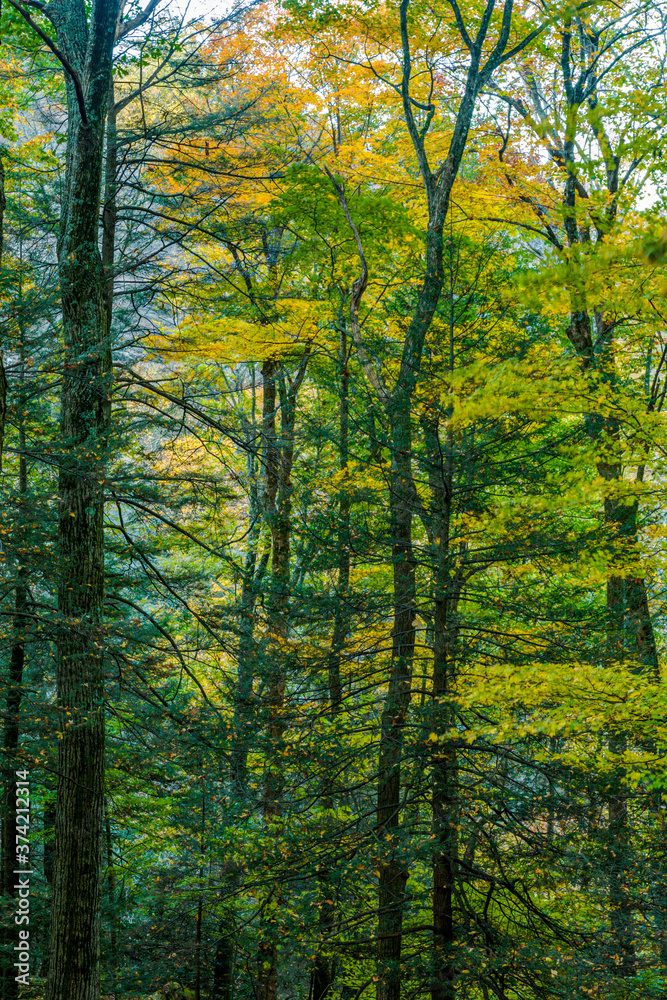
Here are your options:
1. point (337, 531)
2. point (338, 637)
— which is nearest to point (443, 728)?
point (338, 637)

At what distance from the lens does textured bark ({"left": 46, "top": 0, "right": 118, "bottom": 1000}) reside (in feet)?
20.1

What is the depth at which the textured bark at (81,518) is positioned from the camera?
6137 millimetres

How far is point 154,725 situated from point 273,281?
20.9 feet

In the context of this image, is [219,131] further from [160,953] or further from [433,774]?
[160,953]

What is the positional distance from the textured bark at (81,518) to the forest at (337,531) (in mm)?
33

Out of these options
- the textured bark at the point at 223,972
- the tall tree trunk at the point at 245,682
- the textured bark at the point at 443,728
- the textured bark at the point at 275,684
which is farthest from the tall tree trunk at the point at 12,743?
the textured bark at the point at 443,728

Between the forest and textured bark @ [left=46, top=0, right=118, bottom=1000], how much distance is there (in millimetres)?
33

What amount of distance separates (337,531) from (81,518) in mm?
2449

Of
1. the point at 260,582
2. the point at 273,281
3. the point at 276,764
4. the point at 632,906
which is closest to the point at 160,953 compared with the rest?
the point at 276,764

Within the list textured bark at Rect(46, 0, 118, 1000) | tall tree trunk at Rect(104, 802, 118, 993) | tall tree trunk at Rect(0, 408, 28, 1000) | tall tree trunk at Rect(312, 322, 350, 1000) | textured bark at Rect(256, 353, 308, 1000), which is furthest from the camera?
tall tree trunk at Rect(104, 802, 118, 993)

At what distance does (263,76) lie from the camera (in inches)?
379

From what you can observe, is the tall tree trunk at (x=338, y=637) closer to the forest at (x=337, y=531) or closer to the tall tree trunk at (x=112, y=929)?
the forest at (x=337, y=531)

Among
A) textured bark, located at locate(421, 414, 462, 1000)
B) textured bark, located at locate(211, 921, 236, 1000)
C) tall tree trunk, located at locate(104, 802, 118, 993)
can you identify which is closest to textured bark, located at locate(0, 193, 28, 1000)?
tall tree trunk, located at locate(104, 802, 118, 993)

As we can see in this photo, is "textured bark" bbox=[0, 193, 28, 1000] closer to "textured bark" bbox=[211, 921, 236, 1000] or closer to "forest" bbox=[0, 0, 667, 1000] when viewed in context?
"forest" bbox=[0, 0, 667, 1000]
